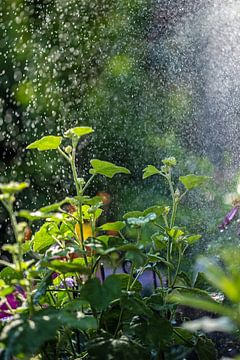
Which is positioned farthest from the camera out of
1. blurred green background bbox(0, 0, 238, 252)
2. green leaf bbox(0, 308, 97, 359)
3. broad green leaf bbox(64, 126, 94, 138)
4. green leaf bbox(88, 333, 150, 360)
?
blurred green background bbox(0, 0, 238, 252)

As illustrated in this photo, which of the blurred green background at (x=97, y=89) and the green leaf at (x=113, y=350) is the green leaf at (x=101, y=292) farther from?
the blurred green background at (x=97, y=89)

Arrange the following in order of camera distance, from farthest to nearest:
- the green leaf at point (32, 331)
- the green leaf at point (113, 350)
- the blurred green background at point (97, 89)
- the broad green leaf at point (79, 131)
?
the blurred green background at point (97, 89)
the broad green leaf at point (79, 131)
the green leaf at point (113, 350)
the green leaf at point (32, 331)

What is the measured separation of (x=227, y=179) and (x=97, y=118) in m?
0.83

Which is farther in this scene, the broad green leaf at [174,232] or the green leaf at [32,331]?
the broad green leaf at [174,232]

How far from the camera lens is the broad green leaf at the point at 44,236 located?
2.89 feet

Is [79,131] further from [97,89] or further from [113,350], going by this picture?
[97,89]

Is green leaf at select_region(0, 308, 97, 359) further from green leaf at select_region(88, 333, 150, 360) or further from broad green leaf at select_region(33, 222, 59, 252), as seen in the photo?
broad green leaf at select_region(33, 222, 59, 252)

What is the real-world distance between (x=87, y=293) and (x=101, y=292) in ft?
0.05

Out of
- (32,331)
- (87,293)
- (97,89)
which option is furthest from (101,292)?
(97,89)

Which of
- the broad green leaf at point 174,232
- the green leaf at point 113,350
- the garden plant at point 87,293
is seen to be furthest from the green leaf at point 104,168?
the green leaf at point 113,350

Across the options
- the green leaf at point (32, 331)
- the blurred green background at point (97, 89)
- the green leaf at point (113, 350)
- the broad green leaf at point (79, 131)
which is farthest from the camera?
the blurred green background at point (97, 89)

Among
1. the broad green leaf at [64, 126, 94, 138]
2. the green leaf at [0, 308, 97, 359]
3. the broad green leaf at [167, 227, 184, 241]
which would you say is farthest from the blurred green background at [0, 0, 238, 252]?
the green leaf at [0, 308, 97, 359]

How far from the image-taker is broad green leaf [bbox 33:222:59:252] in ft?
2.89

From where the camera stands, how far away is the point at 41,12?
2.77 metres
